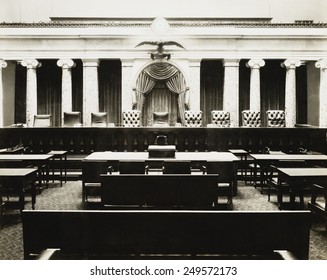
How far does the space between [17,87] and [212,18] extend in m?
6.52

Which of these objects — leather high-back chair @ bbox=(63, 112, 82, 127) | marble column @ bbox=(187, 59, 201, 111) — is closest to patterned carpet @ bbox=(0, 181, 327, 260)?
leather high-back chair @ bbox=(63, 112, 82, 127)

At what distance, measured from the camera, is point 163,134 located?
762 centimetres

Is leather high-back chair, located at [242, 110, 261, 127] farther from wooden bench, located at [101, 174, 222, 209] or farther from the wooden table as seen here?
wooden bench, located at [101, 174, 222, 209]

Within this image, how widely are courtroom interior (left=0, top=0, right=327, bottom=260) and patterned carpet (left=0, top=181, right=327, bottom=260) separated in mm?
24

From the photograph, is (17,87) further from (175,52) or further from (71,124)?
(175,52)

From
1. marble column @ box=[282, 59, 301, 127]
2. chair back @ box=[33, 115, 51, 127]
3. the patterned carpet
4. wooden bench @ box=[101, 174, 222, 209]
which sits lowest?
the patterned carpet

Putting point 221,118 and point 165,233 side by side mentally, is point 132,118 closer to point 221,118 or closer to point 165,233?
point 221,118

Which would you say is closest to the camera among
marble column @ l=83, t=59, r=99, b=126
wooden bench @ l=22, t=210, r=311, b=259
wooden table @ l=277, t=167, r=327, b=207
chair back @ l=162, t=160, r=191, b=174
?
wooden bench @ l=22, t=210, r=311, b=259

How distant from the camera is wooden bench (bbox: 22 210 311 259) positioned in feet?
7.16

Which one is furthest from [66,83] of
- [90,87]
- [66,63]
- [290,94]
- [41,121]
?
[290,94]

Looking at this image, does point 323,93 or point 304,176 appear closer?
point 304,176

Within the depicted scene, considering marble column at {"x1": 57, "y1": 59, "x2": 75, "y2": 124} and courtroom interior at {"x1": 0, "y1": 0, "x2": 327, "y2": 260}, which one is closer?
courtroom interior at {"x1": 0, "y1": 0, "x2": 327, "y2": 260}

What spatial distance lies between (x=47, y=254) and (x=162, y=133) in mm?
5587

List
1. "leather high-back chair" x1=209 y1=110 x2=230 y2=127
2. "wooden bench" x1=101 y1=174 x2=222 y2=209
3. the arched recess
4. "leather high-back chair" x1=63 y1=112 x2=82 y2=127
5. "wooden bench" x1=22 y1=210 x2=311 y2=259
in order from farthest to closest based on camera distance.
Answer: the arched recess < "leather high-back chair" x1=209 y1=110 x2=230 y2=127 < "leather high-back chair" x1=63 y1=112 x2=82 y2=127 < "wooden bench" x1=101 y1=174 x2=222 y2=209 < "wooden bench" x1=22 y1=210 x2=311 y2=259
